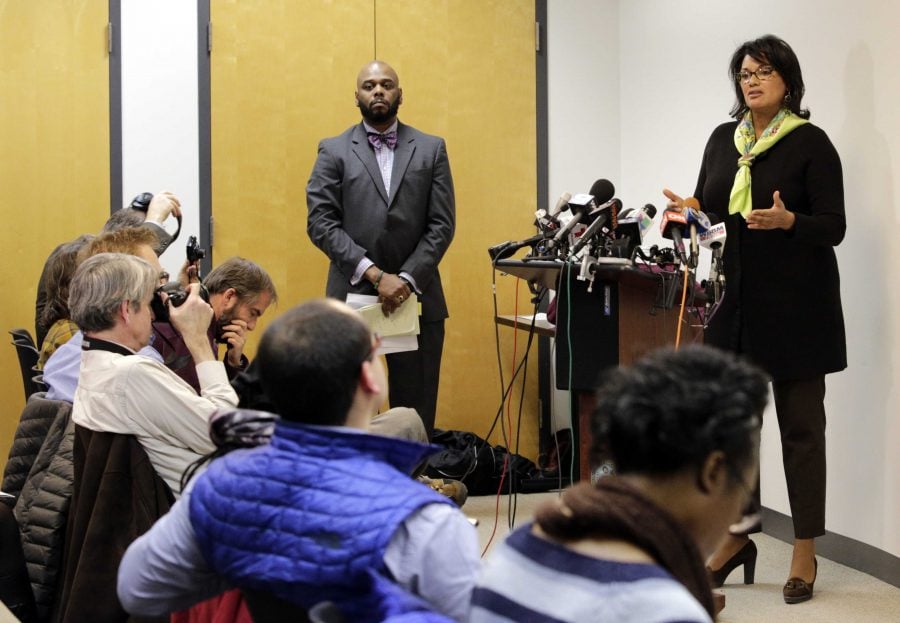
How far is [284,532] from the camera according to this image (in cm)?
133

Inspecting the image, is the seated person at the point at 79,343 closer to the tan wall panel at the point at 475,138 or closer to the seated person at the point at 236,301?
the seated person at the point at 236,301

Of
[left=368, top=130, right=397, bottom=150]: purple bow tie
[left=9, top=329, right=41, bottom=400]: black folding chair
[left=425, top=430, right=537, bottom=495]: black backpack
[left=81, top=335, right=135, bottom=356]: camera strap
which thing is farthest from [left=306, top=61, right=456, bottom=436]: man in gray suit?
[left=81, top=335, right=135, bottom=356]: camera strap

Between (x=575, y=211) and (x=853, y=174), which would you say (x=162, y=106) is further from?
(x=853, y=174)

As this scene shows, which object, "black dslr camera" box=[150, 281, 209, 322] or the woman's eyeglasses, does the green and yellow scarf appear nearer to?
the woman's eyeglasses

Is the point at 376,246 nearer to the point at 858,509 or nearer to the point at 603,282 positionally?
the point at 603,282

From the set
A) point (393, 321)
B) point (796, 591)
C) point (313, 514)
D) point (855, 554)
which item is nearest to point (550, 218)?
point (393, 321)

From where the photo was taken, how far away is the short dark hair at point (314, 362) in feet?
4.62

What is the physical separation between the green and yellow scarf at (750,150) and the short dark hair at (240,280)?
1417 mm

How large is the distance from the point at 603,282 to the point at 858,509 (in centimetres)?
131

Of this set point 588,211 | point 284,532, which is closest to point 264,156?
point 588,211

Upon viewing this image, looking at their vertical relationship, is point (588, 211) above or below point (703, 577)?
above

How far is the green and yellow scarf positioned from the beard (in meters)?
1.59

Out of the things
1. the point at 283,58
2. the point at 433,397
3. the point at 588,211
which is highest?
the point at 283,58

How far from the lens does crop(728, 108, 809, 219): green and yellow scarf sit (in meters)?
3.36
